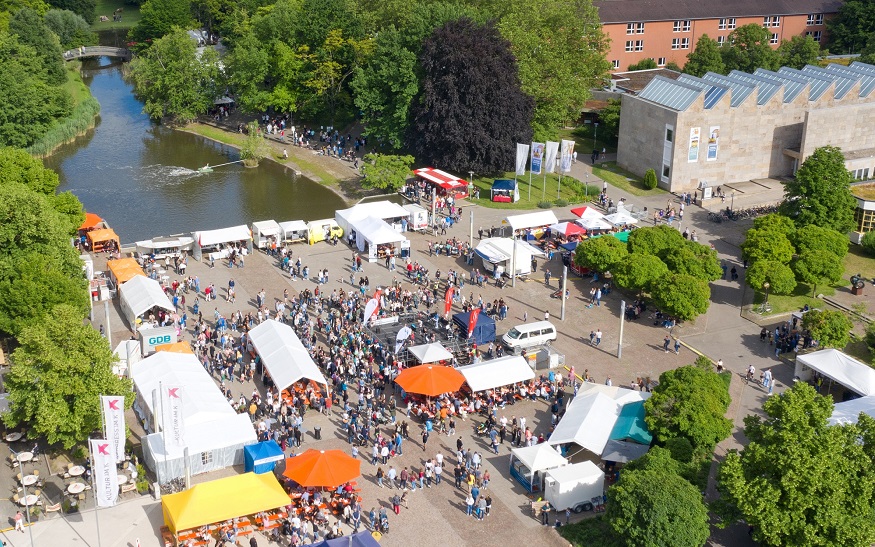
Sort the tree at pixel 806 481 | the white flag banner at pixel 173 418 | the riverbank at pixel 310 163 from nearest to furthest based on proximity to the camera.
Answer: the tree at pixel 806 481, the white flag banner at pixel 173 418, the riverbank at pixel 310 163

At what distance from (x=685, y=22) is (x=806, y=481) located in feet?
281

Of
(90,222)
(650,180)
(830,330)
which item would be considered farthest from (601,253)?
(90,222)

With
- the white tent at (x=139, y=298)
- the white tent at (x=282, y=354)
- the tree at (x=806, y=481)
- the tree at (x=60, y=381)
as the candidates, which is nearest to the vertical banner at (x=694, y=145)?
the white tent at (x=282, y=354)

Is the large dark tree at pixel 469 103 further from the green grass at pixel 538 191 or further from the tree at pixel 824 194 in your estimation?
the tree at pixel 824 194

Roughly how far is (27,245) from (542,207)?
35.7m

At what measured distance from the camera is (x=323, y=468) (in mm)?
39000

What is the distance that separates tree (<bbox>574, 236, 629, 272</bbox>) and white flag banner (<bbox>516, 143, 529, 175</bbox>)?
15819 mm

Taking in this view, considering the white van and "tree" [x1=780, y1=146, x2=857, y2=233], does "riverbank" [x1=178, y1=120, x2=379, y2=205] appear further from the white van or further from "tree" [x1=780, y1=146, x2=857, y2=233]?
"tree" [x1=780, y1=146, x2=857, y2=233]

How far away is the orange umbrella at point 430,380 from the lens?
45.4 meters

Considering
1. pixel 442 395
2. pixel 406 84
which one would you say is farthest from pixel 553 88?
pixel 442 395

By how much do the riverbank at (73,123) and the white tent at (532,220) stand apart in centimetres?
4512

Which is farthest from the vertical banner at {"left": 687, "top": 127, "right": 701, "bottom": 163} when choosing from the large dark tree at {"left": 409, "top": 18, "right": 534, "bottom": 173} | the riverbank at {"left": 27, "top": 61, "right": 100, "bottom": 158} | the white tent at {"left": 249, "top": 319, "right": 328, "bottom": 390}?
the riverbank at {"left": 27, "top": 61, "right": 100, "bottom": 158}

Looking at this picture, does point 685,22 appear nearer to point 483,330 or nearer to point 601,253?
point 601,253

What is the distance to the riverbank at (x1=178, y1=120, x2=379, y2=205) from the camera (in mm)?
78688
